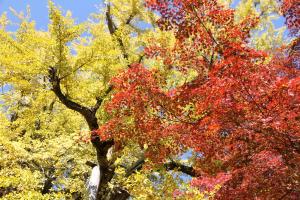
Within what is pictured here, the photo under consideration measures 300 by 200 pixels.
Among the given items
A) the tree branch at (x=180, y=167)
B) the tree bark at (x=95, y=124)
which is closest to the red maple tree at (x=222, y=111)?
the tree bark at (x=95, y=124)

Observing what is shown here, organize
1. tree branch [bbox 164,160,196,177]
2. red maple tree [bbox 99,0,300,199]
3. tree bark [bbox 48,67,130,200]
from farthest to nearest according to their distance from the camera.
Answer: tree branch [bbox 164,160,196,177]
tree bark [bbox 48,67,130,200]
red maple tree [bbox 99,0,300,199]

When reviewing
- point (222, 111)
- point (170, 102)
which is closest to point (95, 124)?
point (170, 102)

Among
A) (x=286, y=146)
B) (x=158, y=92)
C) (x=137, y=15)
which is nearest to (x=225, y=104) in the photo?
(x=286, y=146)

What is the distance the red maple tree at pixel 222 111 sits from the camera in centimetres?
554

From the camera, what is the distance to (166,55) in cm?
949

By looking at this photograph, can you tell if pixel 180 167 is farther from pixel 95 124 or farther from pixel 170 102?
pixel 170 102

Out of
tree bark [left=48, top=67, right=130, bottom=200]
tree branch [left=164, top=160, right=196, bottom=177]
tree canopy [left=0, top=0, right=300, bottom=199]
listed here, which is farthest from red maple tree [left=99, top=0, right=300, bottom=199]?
tree branch [left=164, top=160, right=196, bottom=177]

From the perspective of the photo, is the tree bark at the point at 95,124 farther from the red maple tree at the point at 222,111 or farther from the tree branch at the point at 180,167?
the tree branch at the point at 180,167

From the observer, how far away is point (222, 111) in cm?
571

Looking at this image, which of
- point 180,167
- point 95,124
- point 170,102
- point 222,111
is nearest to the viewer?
point 222,111

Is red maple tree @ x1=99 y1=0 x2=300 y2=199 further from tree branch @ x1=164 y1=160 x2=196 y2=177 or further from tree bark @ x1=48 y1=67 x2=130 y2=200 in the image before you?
tree branch @ x1=164 y1=160 x2=196 y2=177

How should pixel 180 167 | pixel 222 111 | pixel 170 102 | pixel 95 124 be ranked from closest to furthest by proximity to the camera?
pixel 222 111 < pixel 170 102 < pixel 95 124 < pixel 180 167

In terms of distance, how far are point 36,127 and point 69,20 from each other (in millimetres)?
8261

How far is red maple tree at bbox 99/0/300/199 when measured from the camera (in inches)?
218
